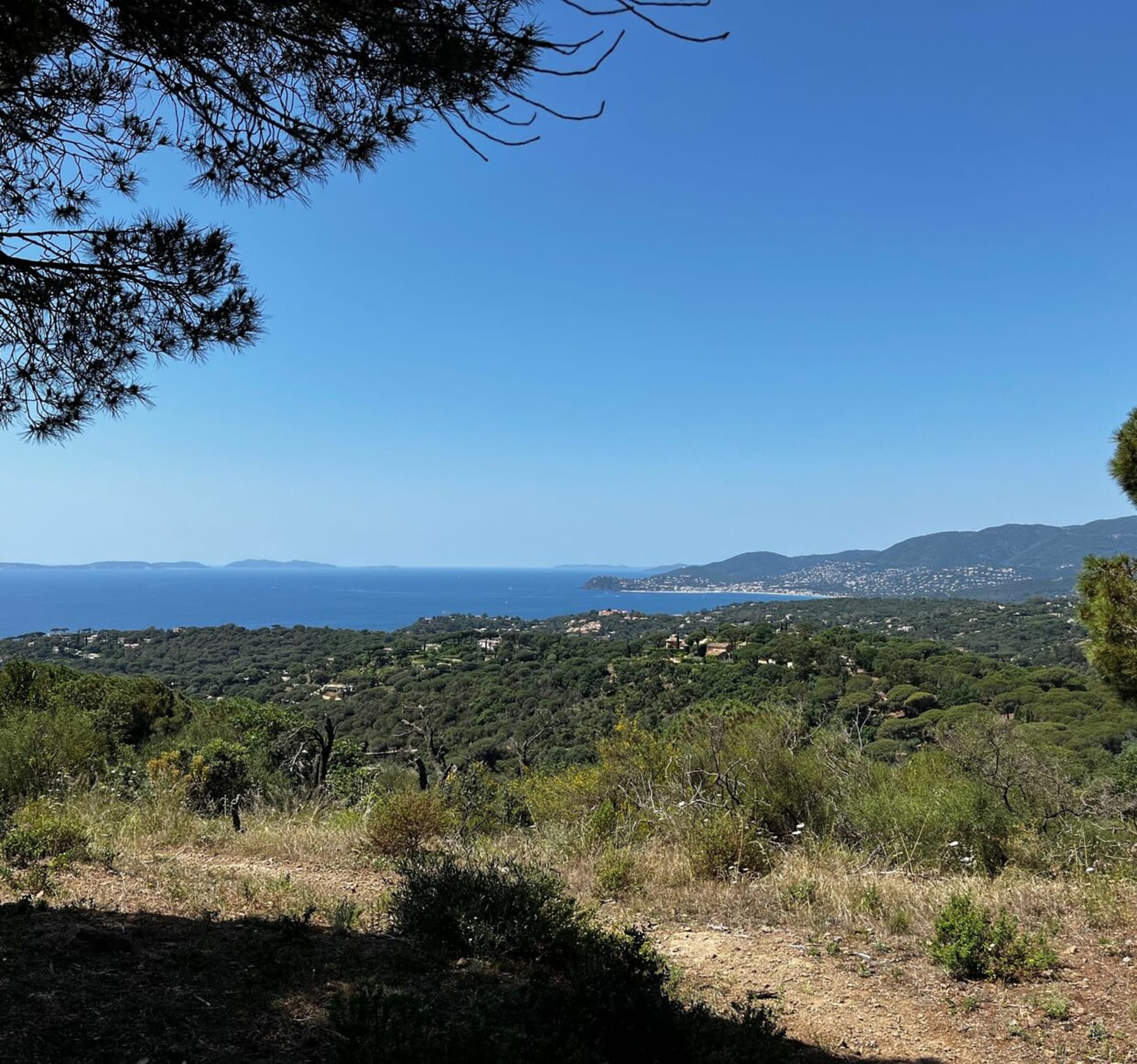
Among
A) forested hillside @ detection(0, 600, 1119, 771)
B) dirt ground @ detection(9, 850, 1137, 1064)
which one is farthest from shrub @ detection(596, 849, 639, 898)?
forested hillside @ detection(0, 600, 1119, 771)

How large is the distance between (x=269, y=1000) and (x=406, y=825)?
2671 millimetres

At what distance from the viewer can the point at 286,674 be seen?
47.2m

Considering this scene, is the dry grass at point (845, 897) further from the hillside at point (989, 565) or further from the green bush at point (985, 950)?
the hillside at point (989, 565)

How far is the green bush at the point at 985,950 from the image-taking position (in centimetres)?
317

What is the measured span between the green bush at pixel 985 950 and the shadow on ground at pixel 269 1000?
0.82 m

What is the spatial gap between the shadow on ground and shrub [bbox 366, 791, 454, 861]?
1.65 metres

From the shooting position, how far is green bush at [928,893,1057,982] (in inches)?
125

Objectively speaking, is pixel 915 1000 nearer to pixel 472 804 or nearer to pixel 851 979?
pixel 851 979

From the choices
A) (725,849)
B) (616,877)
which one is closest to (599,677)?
(725,849)

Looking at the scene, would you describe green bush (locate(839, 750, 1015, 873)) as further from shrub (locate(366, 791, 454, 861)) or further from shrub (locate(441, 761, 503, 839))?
shrub (locate(366, 791, 454, 861))

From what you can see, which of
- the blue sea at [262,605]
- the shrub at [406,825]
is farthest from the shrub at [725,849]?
the blue sea at [262,605]

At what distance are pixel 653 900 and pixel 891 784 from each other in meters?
3.18

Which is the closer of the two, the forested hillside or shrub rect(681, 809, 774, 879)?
shrub rect(681, 809, 774, 879)

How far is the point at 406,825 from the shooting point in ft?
17.0
